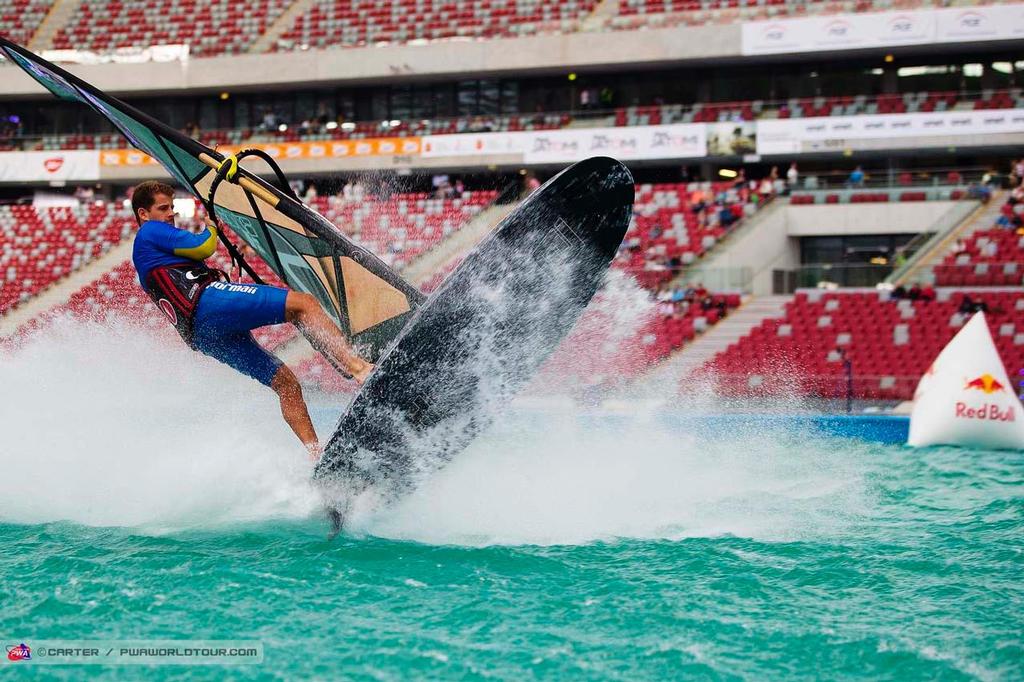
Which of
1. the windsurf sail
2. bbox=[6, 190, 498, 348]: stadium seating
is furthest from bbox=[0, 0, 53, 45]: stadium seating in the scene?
the windsurf sail

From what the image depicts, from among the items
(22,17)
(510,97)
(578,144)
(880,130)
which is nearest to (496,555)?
(880,130)

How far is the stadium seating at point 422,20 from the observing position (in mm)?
25953

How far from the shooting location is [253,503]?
21.0 ft

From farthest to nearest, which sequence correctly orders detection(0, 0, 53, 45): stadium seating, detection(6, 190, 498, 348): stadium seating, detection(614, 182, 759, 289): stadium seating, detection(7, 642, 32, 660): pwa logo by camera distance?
detection(0, 0, 53, 45): stadium seating
detection(614, 182, 759, 289): stadium seating
detection(6, 190, 498, 348): stadium seating
detection(7, 642, 32, 660): pwa logo

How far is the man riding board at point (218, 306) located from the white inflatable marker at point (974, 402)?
753 cm

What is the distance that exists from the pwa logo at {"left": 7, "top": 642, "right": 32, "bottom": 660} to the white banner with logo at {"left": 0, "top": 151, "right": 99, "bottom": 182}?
24856 mm

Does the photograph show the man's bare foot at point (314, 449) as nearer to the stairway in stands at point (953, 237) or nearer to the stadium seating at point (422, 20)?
the stairway in stands at point (953, 237)

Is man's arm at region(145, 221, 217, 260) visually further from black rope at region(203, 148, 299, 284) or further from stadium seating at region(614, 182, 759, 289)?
stadium seating at region(614, 182, 759, 289)

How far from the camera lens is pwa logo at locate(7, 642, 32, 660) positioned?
13.4 feet

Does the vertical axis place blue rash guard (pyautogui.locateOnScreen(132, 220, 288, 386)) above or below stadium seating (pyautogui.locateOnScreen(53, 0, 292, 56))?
below

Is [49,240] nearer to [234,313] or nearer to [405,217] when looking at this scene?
[405,217]

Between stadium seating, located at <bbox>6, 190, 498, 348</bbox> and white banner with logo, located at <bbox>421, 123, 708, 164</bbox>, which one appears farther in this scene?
white banner with logo, located at <bbox>421, 123, 708, 164</bbox>

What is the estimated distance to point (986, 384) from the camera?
10.9 metres

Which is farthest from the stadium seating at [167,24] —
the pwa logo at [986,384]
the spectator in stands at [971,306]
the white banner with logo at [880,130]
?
the pwa logo at [986,384]
